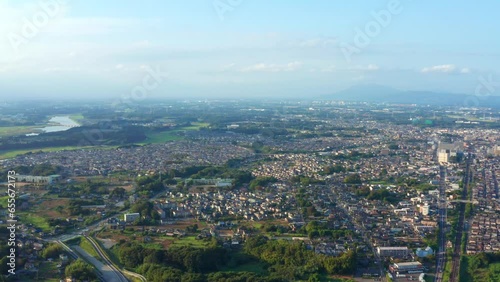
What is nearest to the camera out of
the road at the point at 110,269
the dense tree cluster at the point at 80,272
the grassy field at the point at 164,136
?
the dense tree cluster at the point at 80,272

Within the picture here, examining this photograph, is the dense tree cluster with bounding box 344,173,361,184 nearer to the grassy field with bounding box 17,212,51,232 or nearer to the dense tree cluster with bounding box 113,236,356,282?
the dense tree cluster with bounding box 113,236,356,282

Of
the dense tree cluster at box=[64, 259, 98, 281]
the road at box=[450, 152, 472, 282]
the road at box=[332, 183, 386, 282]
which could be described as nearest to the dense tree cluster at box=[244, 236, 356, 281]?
the road at box=[332, 183, 386, 282]

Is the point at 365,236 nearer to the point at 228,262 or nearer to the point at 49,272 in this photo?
the point at 228,262

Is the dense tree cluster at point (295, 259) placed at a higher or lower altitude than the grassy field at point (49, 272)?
higher

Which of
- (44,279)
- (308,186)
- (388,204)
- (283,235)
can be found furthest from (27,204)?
(388,204)

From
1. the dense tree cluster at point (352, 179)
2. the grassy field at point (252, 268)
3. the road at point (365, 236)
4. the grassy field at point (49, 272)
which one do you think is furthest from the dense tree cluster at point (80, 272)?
the dense tree cluster at point (352, 179)

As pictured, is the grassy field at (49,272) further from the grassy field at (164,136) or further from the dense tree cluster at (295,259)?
the grassy field at (164,136)

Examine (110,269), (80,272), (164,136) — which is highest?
(80,272)

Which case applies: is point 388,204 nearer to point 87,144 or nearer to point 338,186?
point 338,186

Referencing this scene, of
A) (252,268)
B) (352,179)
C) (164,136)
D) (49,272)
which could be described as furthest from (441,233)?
(164,136)

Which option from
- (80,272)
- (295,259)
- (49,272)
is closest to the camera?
(80,272)

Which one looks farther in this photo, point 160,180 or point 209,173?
point 209,173
